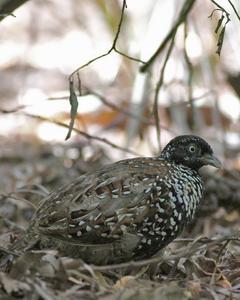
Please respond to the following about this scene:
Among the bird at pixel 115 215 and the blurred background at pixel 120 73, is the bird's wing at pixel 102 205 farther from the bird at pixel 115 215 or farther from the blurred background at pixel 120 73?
the blurred background at pixel 120 73

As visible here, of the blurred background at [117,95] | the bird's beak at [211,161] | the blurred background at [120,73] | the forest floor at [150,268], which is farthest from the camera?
the blurred background at [120,73]

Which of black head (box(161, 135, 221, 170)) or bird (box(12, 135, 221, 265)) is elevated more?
black head (box(161, 135, 221, 170))

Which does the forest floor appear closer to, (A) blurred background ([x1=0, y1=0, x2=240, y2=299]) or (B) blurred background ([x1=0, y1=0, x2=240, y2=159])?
(A) blurred background ([x1=0, y1=0, x2=240, y2=299])

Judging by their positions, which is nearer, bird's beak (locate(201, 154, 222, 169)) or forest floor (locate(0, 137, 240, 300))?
forest floor (locate(0, 137, 240, 300))

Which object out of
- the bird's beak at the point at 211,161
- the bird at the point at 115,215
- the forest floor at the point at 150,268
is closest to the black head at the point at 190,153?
the bird's beak at the point at 211,161

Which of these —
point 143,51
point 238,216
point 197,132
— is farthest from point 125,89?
point 238,216

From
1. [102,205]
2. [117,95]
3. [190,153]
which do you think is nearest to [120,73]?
[117,95]

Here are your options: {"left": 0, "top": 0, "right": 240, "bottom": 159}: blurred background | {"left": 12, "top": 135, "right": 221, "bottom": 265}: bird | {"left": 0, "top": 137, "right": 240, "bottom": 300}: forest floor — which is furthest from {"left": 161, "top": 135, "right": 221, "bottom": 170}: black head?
{"left": 0, "top": 0, "right": 240, "bottom": 159}: blurred background

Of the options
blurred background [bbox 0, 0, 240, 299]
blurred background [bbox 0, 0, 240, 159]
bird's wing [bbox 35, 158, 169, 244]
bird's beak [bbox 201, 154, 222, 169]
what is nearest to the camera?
bird's wing [bbox 35, 158, 169, 244]
